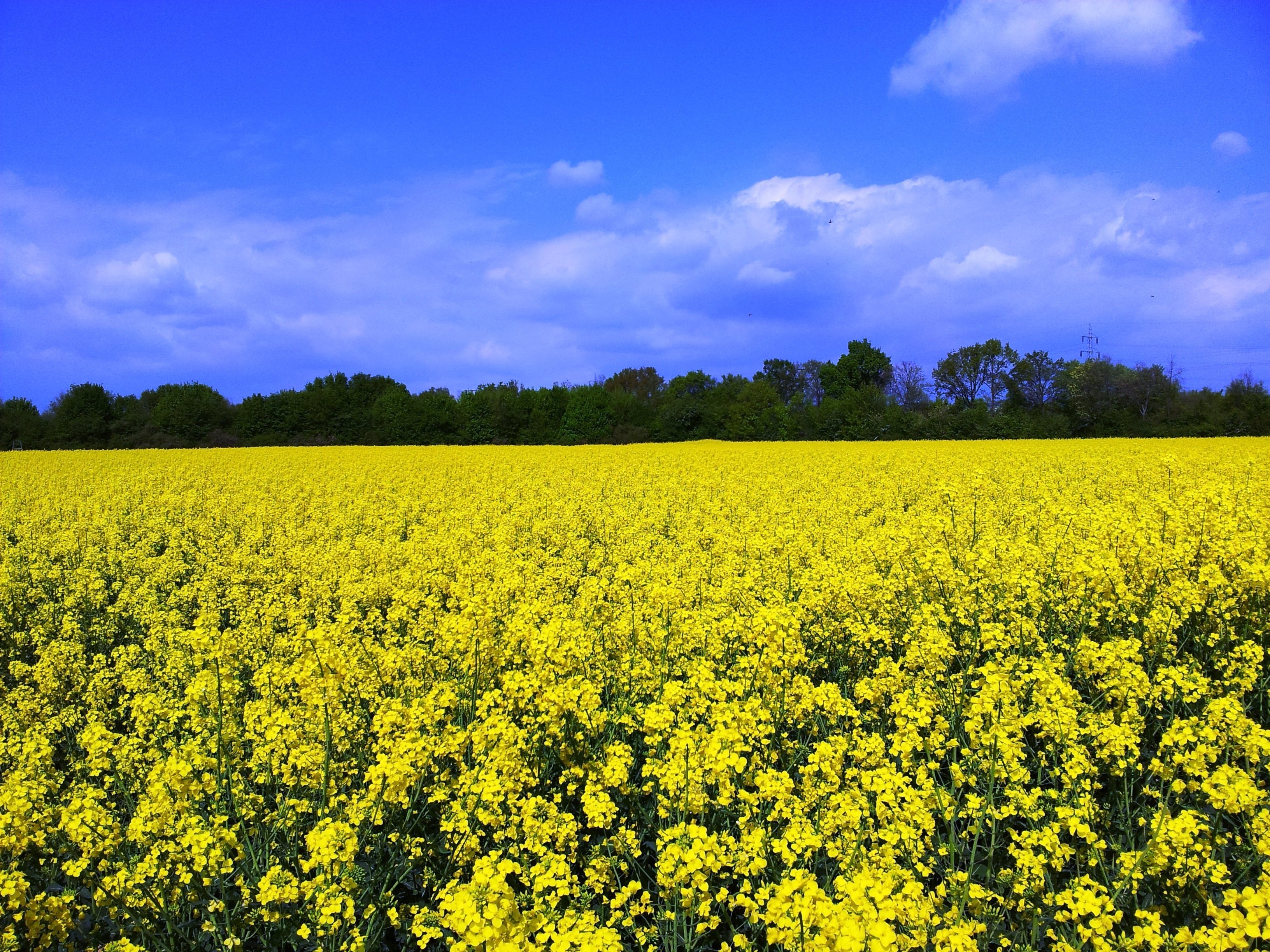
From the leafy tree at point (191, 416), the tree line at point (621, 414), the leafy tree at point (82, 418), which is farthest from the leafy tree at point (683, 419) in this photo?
the leafy tree at point (82, 418)

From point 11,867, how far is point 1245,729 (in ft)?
23.6

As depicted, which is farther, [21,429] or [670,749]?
[21,429]

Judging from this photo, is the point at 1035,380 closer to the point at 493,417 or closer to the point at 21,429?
the point at 493,417

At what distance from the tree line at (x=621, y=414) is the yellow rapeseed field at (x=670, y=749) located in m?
52.4

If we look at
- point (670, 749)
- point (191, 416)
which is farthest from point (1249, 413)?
point (191, 416)

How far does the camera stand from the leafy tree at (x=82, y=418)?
59.6 m

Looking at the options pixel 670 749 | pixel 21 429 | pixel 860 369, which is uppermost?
pixel 860 369

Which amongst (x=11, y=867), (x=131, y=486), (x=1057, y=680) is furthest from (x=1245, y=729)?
(x=131, y=486)

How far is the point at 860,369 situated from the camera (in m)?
79.9

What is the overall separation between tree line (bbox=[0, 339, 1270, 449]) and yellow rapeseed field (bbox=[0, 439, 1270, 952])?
52414 millimetres

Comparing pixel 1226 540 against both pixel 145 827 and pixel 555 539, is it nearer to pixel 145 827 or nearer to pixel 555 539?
pixel 555 539

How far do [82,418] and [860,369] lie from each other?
7462 centimetres

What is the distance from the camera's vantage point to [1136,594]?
7.51 metres

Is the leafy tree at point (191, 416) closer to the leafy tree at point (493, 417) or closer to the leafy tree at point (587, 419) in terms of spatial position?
the leafy tree at point (493, 417)
